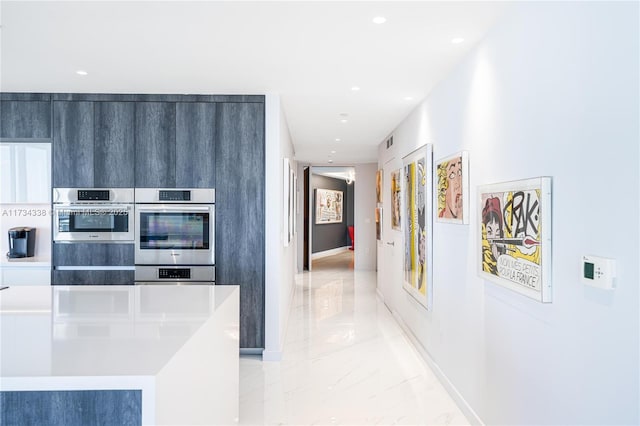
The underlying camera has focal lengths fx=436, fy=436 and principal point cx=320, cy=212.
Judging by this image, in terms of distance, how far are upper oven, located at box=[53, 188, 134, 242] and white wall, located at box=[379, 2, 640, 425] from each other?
3.00 m

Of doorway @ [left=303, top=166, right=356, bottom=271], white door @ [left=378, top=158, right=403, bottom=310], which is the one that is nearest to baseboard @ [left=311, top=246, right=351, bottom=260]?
doorway @ [left=303, top=166, right=356, bottom=271]

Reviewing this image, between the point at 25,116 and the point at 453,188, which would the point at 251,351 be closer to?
the point at 453,188

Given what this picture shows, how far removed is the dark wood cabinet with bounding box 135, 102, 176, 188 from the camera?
4.07 meters

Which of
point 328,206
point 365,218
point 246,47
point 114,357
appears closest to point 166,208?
point 246,47

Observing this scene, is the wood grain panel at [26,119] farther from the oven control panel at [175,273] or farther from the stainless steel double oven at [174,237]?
the oven control panel at [175,273]

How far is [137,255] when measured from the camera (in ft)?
13.3

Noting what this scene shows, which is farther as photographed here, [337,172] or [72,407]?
[337,172]

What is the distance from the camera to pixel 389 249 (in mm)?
6137

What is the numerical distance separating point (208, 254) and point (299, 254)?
227 inches

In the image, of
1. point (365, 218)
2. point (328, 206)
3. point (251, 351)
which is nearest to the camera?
point (251, 351)

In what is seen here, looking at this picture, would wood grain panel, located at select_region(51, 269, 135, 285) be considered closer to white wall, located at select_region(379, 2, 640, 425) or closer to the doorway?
white wall, located at select_region(379, 2, 640, 425)

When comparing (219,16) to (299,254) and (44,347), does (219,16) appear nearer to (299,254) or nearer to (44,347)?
(44,347)

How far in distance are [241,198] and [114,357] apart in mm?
2896

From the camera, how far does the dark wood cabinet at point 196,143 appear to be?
4.08 m
